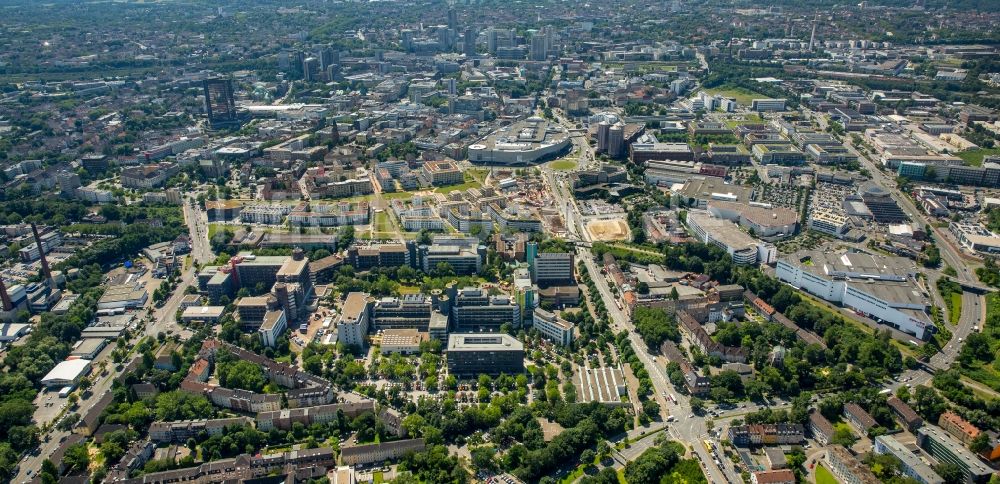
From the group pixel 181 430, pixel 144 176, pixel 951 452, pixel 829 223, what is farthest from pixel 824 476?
pixel 144 176

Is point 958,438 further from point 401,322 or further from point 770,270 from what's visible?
point 401,322

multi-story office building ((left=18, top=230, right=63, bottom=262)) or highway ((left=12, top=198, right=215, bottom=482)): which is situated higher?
multi-story office building ((left=18, top=230, right=63, bottom=262))

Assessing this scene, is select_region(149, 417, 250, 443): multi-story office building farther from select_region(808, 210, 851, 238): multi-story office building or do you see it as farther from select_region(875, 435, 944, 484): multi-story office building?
select_region(808, 210, 851, 238): multi-story office building

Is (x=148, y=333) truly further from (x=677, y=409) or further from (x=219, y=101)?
(x=219, y=101)

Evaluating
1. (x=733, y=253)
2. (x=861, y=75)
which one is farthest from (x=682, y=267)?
(x=861, y=75)

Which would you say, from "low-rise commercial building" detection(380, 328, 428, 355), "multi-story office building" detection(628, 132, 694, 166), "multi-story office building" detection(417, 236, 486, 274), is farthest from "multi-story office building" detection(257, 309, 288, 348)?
"multi-story office building" detection(628, 132, 694, 166)

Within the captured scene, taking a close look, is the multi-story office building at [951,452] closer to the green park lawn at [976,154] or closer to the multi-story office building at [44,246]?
the green park lawn at [976,154]
